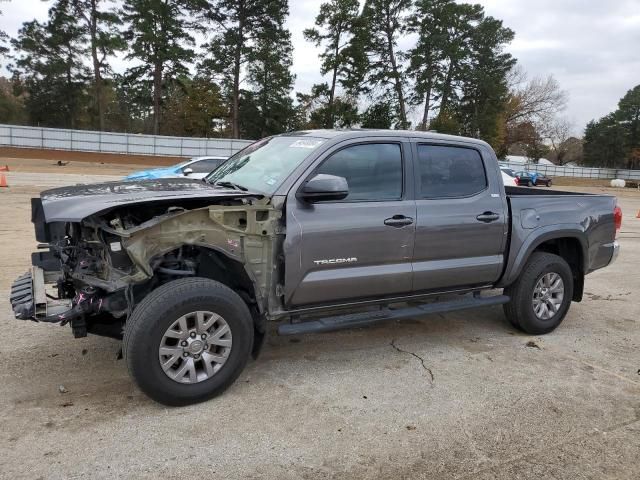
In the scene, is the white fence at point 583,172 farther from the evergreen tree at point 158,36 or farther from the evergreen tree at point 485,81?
the evergreen tree at point 158,36

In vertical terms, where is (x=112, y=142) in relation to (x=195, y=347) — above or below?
above

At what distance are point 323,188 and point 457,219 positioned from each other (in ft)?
4.74

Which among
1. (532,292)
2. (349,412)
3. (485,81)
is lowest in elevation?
(349,412)

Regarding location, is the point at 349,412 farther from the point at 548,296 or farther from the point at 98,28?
the point at 98,28

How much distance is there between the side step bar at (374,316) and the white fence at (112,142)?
Result: 106ft

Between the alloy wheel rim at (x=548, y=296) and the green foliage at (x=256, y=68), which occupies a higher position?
the green foliage at (x=256, y=68)

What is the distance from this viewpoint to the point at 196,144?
124ft

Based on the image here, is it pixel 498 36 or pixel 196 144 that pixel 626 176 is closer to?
pixel 498 36

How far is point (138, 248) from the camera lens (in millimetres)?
3477

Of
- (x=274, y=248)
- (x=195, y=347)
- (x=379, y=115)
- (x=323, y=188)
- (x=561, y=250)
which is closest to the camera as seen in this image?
(x=195, y=347)

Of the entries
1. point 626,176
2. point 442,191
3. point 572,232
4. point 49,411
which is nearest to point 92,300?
point 49,411

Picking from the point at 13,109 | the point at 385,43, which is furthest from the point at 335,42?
the point at 13,109

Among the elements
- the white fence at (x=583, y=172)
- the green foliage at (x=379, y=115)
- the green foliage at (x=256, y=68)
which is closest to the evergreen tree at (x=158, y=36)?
the green foliage at (x=256, y=68)

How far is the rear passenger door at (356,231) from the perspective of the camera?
384 cm
